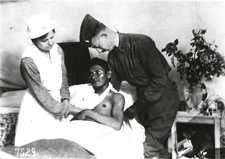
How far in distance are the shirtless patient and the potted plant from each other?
525 mm

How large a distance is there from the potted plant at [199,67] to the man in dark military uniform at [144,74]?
0.16 m

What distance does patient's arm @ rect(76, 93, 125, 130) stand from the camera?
1.81 m

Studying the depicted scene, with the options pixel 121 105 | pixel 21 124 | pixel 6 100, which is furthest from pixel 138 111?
pixel 6 100

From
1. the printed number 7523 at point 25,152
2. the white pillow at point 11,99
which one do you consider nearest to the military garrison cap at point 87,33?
the printed number 7523 at point 25,152

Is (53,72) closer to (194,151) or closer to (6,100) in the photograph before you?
(6,100)

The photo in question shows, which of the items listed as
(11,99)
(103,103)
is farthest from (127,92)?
(11,99)

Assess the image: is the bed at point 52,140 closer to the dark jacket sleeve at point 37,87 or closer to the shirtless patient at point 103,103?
→ the shirtless patient at point 103,103

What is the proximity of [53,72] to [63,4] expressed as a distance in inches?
36.0

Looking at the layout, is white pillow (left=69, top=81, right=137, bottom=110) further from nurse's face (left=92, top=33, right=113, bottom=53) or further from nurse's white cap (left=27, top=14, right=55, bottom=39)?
nurse's white cap (left=27, top=14, right=55, bottom=39)

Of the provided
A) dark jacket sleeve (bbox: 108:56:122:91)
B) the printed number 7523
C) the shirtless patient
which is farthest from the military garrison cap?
the printed number 7523

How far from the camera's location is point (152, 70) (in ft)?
6.33

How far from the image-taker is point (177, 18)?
93.9 inches

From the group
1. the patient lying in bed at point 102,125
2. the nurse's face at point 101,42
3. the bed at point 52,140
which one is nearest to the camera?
the bed at point 52,140

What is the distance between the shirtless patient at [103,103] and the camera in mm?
1832
